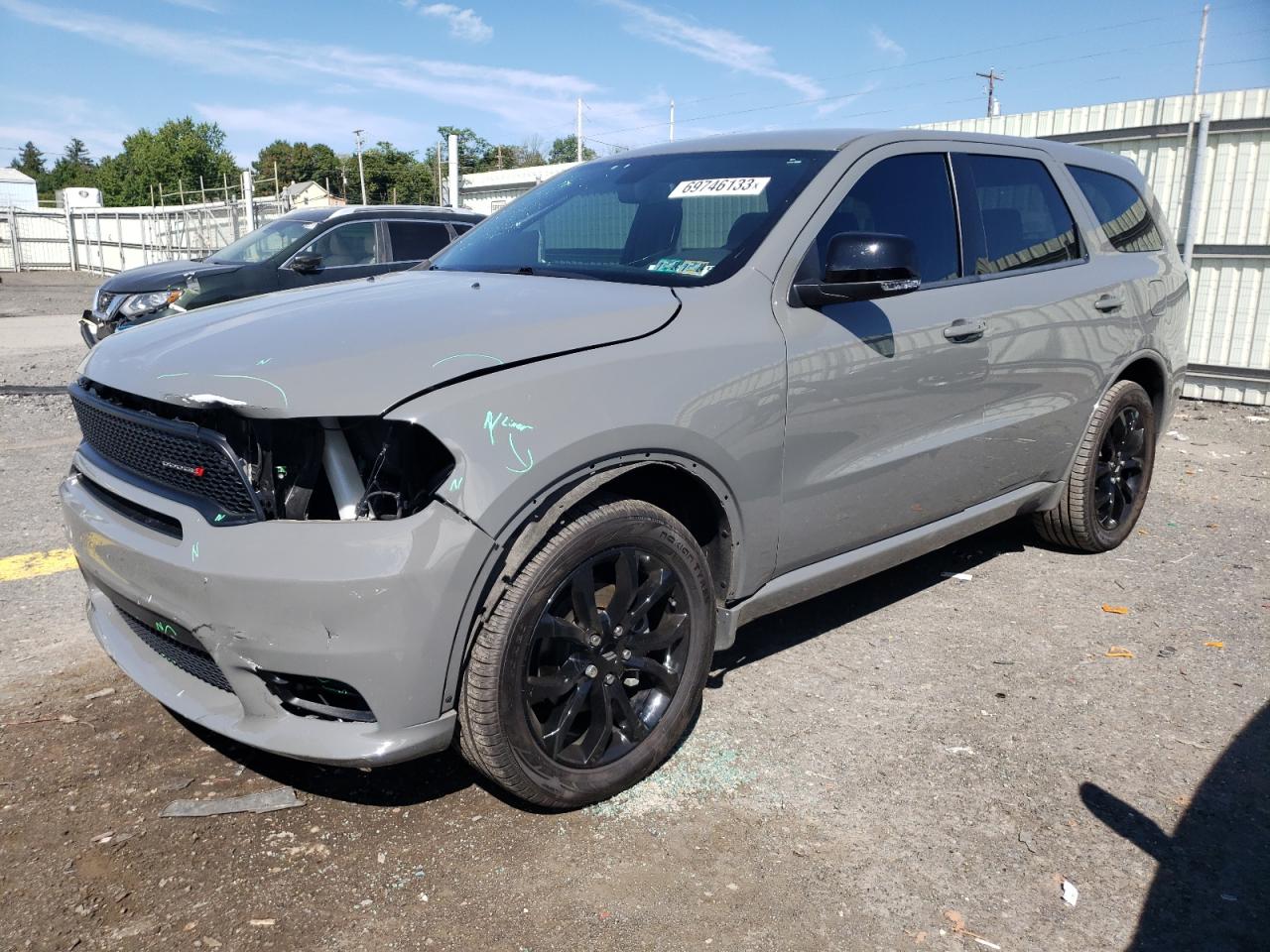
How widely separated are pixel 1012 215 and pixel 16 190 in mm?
75197

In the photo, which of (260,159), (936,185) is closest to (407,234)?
(936,185)

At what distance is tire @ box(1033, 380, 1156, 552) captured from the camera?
181 inches

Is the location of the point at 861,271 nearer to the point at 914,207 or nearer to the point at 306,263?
the point at 914,207

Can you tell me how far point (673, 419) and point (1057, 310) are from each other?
2.29 m

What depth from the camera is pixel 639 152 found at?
13.1 feet

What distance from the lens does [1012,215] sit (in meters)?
4.06

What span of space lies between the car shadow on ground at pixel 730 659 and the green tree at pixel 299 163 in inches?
4579

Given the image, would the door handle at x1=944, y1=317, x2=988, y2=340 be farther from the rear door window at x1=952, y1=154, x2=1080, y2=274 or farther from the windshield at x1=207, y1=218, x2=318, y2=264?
the windshield at x1=207, y1=218, x2=318, y2=264

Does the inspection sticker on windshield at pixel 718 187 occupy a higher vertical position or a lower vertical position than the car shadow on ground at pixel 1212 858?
higher

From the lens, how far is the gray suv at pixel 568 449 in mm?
2258

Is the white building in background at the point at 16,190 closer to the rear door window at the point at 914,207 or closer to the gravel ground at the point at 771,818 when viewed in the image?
the gravel ground at the point at 771,818

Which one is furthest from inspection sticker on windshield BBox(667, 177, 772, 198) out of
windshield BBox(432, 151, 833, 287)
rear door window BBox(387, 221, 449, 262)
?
rear door window BBox(387, 221, 449, 262)

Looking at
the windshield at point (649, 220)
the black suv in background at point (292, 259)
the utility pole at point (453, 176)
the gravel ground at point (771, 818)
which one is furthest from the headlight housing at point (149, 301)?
the windshield at point (649, 220)

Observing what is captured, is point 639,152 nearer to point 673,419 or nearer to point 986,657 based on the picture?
point 673,419
